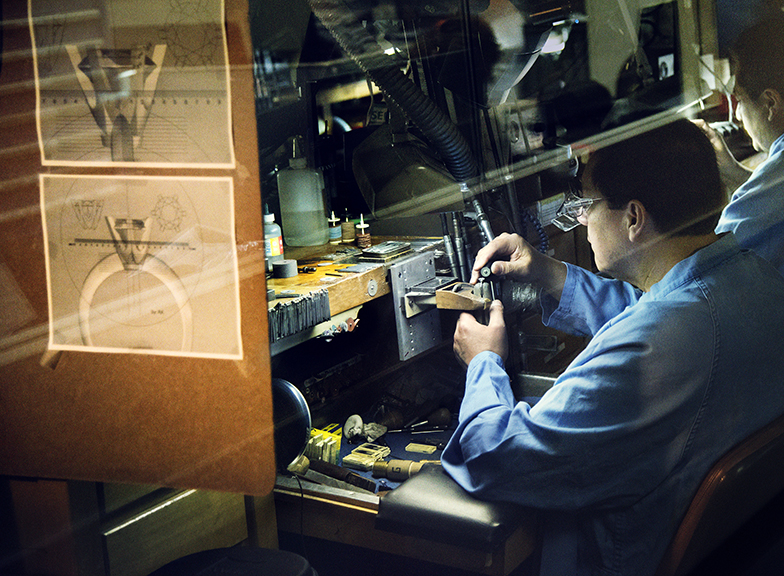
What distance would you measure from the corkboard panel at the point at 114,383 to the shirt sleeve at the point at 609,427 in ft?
1.39

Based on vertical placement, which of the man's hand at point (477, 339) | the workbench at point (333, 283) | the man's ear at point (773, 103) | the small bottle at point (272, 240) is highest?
the man's ear at point (773, 103)

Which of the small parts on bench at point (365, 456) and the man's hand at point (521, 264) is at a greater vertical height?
the man's hand at point (521, 264)

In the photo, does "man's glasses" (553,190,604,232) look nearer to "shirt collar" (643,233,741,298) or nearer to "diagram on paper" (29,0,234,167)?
"shirt collar" (643,233,741,298)

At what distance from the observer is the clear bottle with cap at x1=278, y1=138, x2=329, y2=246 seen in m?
1.66

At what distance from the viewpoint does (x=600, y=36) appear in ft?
7.24

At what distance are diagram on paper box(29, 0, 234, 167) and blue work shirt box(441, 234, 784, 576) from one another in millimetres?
610

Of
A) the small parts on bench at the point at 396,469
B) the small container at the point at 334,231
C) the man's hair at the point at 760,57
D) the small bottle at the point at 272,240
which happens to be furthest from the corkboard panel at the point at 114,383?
the man's hair at the point at 760,57

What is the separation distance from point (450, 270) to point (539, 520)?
0.77 metres

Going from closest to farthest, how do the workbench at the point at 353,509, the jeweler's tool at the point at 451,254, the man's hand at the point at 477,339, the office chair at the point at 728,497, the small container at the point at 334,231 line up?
the office chair at the point at 728,497 < the workbench at the point at 353,509 < the man's hand at the point at 477,339 < the jeweler's tool at the point at 451,254 < the small container at the point at 334,231

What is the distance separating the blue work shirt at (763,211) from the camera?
1237 millimetres

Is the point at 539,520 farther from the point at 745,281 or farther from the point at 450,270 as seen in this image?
the point at 450,270

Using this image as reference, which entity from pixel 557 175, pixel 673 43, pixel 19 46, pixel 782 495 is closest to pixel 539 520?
pixel 782 495

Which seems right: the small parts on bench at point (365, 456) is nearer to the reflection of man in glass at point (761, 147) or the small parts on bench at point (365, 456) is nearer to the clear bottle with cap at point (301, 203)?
the clear bottle with cap at point (301, 203)

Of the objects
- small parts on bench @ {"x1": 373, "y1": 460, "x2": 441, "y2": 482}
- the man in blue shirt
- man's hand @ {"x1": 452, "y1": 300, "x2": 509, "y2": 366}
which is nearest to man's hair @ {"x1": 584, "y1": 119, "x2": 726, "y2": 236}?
the man in blue shirt
